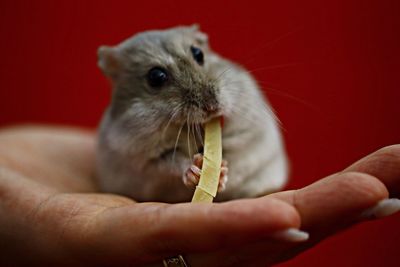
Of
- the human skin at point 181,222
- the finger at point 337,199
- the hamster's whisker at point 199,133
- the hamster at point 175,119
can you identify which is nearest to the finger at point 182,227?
the human skin at point 181,222

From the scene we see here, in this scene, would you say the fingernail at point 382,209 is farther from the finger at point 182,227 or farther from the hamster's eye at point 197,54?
the hamster's eye at point 197,54

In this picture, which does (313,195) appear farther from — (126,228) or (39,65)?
(39,65)

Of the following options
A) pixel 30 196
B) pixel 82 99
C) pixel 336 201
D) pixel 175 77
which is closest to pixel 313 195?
pixel 336 201

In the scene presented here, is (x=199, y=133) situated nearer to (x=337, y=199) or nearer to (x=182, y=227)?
(x=182, y=227)

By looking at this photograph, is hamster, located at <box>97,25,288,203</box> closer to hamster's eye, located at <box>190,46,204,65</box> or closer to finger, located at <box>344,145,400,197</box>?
hamster's eye, located at <box>190,46,204,65</box>

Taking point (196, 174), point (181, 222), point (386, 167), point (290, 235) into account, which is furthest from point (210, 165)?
point (386, 167)

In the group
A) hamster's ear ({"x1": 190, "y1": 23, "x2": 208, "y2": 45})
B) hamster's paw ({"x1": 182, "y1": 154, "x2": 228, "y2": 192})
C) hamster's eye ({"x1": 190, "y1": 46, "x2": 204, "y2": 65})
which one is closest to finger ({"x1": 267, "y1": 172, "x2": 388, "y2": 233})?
hamster's paw ({"x1": 182, "y1": 154, "x2": 228, "y2": 192})

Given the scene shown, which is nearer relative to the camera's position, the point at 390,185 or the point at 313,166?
the point at 390,185
